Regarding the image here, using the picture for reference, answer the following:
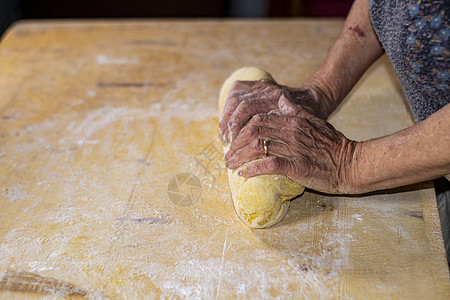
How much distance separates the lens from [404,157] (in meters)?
1.17

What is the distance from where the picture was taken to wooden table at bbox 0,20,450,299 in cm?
118

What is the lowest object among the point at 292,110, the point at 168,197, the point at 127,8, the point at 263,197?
the point at 127,8

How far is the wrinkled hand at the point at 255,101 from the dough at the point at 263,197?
0.68 feet

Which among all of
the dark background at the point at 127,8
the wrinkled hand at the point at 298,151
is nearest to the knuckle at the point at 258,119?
the wrinkled hand at the point at 298,151

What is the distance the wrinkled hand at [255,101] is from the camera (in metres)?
1.46

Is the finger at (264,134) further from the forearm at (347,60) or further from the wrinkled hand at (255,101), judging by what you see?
the forearm at (347,60)

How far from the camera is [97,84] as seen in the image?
1.97 meters

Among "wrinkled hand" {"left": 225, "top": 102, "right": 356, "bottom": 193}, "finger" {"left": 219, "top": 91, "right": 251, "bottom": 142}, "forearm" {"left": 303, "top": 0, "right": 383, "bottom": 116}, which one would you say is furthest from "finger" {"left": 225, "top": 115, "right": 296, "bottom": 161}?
"forearm" {"left": 303, "top": 0, "right": 383, "bottom": 116}

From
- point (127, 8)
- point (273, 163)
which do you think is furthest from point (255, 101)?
point (127, 8)

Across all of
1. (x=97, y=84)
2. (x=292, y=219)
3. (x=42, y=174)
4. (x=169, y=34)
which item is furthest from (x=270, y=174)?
(x=169, y=34)

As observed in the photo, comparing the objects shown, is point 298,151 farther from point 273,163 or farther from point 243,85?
point 243,85

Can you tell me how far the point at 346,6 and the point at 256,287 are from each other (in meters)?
2.61

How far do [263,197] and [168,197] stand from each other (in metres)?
0.32

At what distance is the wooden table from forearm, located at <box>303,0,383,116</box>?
125 mm
